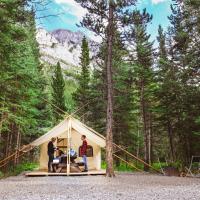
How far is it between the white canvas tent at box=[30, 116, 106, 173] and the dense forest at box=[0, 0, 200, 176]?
3.75 ft

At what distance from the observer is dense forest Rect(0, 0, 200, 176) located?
1741cm

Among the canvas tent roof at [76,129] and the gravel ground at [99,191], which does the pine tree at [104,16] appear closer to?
the canvas tent roof at [76,129]

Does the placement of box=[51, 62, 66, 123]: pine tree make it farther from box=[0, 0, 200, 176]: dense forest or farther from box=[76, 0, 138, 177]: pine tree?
box=[76, 0, 138, 177]: pine tree

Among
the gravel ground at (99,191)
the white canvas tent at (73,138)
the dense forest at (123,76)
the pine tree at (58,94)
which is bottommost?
the gravel ground at (99,191)

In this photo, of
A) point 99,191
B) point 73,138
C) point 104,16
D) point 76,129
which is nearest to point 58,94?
point 73,138

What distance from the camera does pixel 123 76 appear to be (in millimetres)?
31625

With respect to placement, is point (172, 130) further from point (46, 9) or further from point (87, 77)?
point (46, 9)

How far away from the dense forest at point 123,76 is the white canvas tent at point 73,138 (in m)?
1.14

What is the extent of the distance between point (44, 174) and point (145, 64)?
14.3 m

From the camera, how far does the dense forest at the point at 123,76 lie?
1741 centimetres

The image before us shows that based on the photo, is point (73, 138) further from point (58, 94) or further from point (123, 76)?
point (58, 94)

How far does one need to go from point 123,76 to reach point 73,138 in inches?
343

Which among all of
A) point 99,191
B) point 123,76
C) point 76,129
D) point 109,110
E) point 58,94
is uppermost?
point 58,94

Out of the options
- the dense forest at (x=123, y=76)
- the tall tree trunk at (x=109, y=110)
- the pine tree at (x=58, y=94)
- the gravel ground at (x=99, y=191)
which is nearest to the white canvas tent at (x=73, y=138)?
the dense forest at (x=123, y=76)
